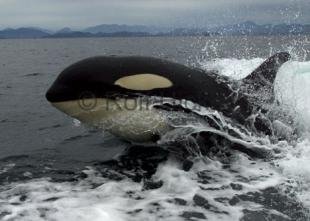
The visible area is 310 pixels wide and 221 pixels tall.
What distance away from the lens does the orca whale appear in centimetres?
944

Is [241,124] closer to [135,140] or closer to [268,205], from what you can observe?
[135,140]

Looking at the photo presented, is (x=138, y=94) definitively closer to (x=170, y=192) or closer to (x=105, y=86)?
(x=105, y=86)

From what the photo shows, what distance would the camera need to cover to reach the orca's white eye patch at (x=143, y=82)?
9.57 metres

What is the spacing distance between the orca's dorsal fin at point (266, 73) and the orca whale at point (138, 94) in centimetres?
50

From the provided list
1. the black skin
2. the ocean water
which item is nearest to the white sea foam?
the ocean water

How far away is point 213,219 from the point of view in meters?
7.18

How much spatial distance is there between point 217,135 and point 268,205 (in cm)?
296

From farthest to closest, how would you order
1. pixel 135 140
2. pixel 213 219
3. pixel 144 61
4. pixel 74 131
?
pixel 74 131, pixel 135 140, pixel 144 61, pixel 213 219

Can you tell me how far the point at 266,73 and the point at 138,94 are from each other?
3584mm

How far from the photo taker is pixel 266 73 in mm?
11453

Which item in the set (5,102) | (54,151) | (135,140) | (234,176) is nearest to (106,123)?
(135,140)

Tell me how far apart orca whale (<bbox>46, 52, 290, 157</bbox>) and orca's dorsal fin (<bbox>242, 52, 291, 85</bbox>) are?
0.50m

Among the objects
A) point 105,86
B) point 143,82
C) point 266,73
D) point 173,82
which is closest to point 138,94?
point 143,82

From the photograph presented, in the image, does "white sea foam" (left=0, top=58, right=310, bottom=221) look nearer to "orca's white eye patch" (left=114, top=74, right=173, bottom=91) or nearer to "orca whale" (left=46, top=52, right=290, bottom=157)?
"orca whale" (left=46, top=52, right=290, bottom=157)
